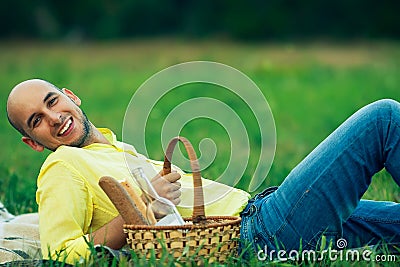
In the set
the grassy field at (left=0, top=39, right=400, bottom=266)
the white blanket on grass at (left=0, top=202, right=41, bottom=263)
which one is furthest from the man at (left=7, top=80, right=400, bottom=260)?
the grassy field at (left=0, top=39, right=400, bottom=266)

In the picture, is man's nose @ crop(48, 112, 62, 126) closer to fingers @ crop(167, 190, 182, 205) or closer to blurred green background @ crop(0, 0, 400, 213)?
fingers @ crop(167, 190, 182, 205)

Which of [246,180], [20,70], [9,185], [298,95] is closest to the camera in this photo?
[9,185]

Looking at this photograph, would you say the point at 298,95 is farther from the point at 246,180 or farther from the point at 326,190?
the point at 326,190

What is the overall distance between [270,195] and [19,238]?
3.69 ft

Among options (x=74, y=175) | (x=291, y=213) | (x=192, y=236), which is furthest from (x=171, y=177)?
(x=291, y=213)

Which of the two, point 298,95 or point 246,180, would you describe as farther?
point 298,95

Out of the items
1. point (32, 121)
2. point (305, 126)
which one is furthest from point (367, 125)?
point (305, 126)

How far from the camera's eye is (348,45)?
20.1 m

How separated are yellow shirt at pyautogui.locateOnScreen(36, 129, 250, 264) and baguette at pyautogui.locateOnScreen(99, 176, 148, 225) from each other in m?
0.18

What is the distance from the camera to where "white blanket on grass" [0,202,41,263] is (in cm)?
304

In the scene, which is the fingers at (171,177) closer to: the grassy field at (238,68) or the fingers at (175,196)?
the fingers at (175,196)

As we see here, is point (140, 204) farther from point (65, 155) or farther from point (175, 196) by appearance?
point (65, 155)

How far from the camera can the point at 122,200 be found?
101 inches

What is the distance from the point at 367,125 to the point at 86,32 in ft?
67.2
